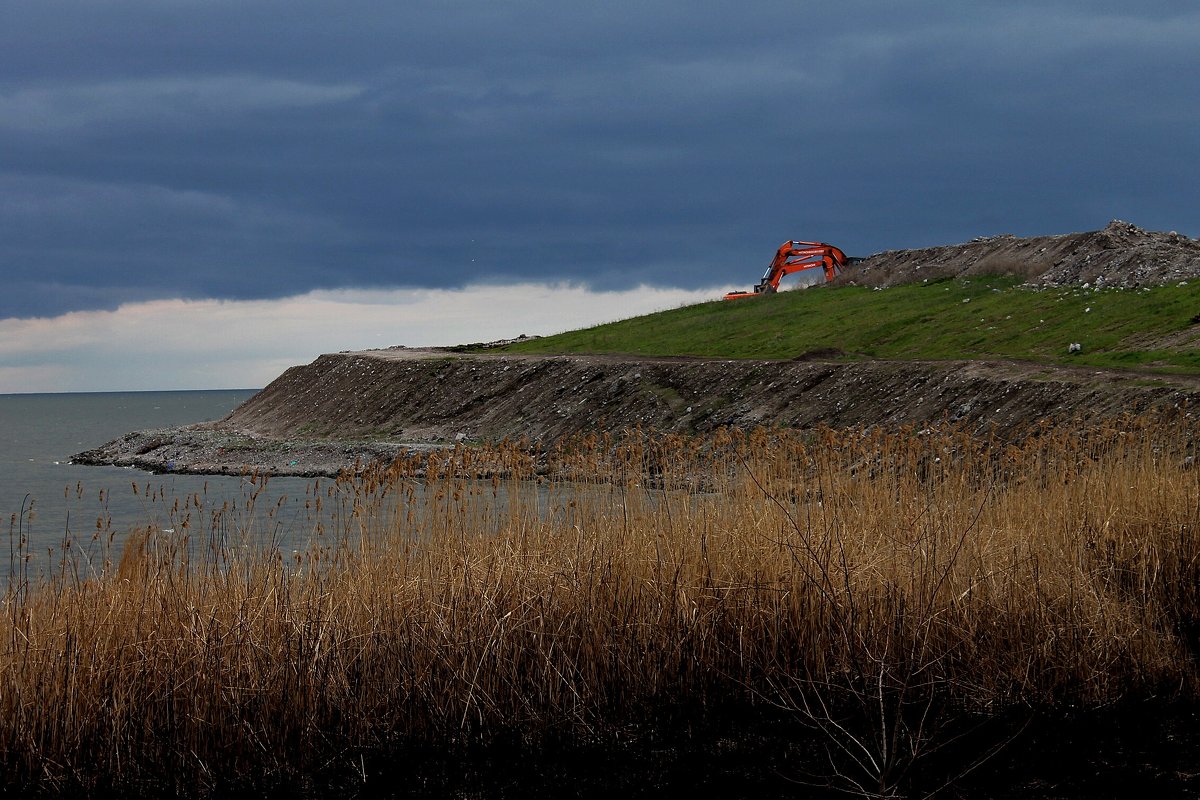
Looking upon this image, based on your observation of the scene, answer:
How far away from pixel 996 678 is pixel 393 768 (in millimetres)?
3905

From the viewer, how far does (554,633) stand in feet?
23.9

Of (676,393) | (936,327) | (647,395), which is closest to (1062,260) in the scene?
(936,327)

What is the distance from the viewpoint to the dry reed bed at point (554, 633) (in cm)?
682

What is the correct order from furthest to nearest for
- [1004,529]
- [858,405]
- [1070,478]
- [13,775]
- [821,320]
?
[821,320]
[858,405]
[1070,478]
[1004,529]
[13,775]

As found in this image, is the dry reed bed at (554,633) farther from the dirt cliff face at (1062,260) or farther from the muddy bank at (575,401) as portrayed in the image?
the dirt cliff face at (1062,260)

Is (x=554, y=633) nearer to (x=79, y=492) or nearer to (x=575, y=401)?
(x=79, y=492)

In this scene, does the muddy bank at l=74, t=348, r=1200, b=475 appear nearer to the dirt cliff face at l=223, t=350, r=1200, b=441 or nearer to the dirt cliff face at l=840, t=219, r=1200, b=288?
the dirt cliff face at l=223, t=350, r=1200, b=441

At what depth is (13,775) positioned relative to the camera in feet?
21.8

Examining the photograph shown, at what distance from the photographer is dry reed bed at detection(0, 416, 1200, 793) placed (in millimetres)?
6824

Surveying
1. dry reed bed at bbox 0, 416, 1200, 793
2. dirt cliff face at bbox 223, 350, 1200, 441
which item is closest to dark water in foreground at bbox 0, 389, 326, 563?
dry reed bed at bbox 0, 416, 1200, 793

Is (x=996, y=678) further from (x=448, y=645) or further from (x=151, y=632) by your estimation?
(x=151, y=632)

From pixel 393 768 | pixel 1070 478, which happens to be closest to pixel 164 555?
pixel 393 768

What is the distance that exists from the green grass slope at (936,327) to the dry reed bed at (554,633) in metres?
19.6

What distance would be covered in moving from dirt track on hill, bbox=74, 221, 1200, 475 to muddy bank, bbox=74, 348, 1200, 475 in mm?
70
